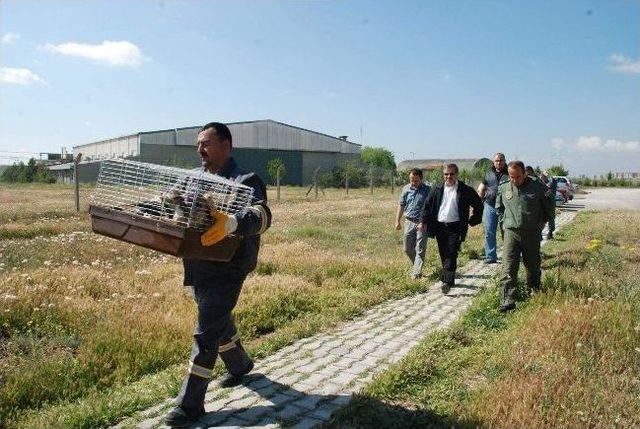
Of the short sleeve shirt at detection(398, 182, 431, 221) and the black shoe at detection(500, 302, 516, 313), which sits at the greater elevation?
the short sleeve shirt at detection(398, 182, 431, 221)

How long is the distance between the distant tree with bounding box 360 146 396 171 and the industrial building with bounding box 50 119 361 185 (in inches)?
893

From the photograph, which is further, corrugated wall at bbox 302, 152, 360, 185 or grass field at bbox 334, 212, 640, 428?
corrugated wall at bbox 302, 152, 360, 185

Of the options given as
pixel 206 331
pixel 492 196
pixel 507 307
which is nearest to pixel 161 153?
pixel 492 196

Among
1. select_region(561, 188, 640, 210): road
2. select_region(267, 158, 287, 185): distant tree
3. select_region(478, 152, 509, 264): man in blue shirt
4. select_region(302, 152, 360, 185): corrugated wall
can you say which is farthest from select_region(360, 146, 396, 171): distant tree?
select_region(478, 152, 509, 264): man in blue shirt

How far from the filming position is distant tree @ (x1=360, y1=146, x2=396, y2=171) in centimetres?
8862

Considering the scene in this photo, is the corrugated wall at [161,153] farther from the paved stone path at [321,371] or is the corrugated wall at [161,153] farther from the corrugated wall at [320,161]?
the paved stone path at [321,371]

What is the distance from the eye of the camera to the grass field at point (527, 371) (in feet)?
13.0

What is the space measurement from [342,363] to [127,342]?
7.06ft

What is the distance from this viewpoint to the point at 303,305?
24.4ft

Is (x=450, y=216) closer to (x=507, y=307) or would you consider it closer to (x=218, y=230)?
(x=507, y=307)

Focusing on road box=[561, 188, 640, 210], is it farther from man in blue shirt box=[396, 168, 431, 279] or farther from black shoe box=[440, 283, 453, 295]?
black shoe box=[440, 283, 453, 295]

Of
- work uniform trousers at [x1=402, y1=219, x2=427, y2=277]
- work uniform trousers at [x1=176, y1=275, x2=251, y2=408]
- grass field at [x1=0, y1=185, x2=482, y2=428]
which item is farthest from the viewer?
work uniform trousers at [x1=402, y1=219, x2=427, y2=277]

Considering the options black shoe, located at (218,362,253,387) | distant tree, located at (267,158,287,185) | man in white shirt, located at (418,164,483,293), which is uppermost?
distant tree, located at (267,158,287,185)

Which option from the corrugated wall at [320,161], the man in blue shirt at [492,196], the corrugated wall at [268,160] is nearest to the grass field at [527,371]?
the man in blue shirt at [492,196]
